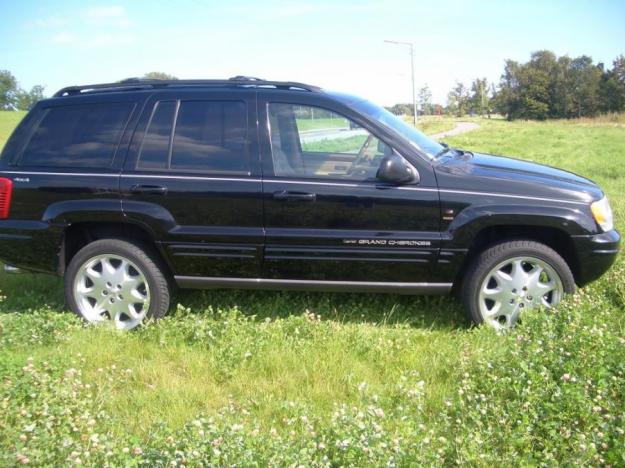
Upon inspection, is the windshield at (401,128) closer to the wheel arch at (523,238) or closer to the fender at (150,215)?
the wheel arch at (523,238)

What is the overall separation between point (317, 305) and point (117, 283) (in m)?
1.66

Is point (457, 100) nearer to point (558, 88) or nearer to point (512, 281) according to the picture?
point (558, 88)

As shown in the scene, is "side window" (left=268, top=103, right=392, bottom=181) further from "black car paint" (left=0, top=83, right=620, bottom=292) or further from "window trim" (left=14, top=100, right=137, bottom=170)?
"window trim" (left=14, top=100, right=137, bottom=170)

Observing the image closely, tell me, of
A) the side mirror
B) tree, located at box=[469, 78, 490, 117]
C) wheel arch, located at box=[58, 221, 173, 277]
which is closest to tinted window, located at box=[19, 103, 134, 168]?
wheel arch, located at box=[58, 221, 173, 277]

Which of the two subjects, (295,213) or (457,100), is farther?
(457,100)

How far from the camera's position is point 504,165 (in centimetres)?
421

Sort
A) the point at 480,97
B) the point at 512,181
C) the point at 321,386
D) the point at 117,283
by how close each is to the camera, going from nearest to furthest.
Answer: the point at 321,386
the point at 512,181
the point at 117,283
the point at 480,97

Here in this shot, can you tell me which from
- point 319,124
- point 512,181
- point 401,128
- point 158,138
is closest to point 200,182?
point 158,138

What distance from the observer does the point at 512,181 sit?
3770mm

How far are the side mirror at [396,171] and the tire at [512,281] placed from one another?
2.59ft

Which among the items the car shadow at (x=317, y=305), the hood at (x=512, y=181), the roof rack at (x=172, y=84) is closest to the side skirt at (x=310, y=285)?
the car shadow at (x=317, y=305)

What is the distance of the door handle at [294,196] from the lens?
3797 millimetres

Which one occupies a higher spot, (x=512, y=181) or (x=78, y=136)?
(x=78, y=136)

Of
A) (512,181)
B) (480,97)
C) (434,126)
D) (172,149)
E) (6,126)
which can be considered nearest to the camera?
(512,181)
